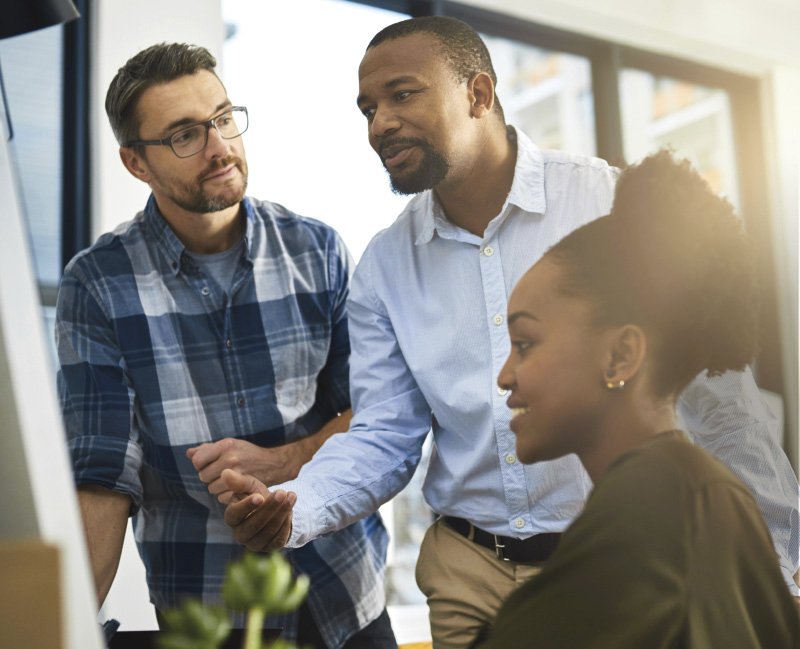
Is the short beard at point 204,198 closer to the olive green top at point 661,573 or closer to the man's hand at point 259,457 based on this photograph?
the man's hand at point 259,457

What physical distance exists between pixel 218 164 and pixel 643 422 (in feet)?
2.17

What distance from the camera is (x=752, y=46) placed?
128cm

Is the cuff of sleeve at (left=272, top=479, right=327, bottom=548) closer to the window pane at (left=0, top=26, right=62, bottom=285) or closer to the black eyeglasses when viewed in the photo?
the black eyeglasses

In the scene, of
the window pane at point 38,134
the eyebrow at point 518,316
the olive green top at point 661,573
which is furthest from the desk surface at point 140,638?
the window pane at point 38,134

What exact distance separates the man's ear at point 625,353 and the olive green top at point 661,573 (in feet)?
0.24

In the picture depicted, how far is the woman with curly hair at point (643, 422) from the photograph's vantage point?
2.57 feet

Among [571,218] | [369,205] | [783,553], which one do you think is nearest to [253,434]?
[369,205]

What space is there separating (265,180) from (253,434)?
38 cm

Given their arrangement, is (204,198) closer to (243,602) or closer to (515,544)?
(515,544)

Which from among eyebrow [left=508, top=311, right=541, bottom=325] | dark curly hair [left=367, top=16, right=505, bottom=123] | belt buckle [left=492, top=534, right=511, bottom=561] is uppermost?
dark curly hair [left=367, top=16, right=505, bottom=123]

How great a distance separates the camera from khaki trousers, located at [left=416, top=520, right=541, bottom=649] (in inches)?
39.1

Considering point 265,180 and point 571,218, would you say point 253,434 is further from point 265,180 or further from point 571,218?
point 571,218

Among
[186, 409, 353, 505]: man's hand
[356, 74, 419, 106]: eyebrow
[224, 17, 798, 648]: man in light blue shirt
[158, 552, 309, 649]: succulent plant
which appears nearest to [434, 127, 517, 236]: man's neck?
[224, 17, 798, 648]: man in light blue shirt

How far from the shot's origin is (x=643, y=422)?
0.87 m
